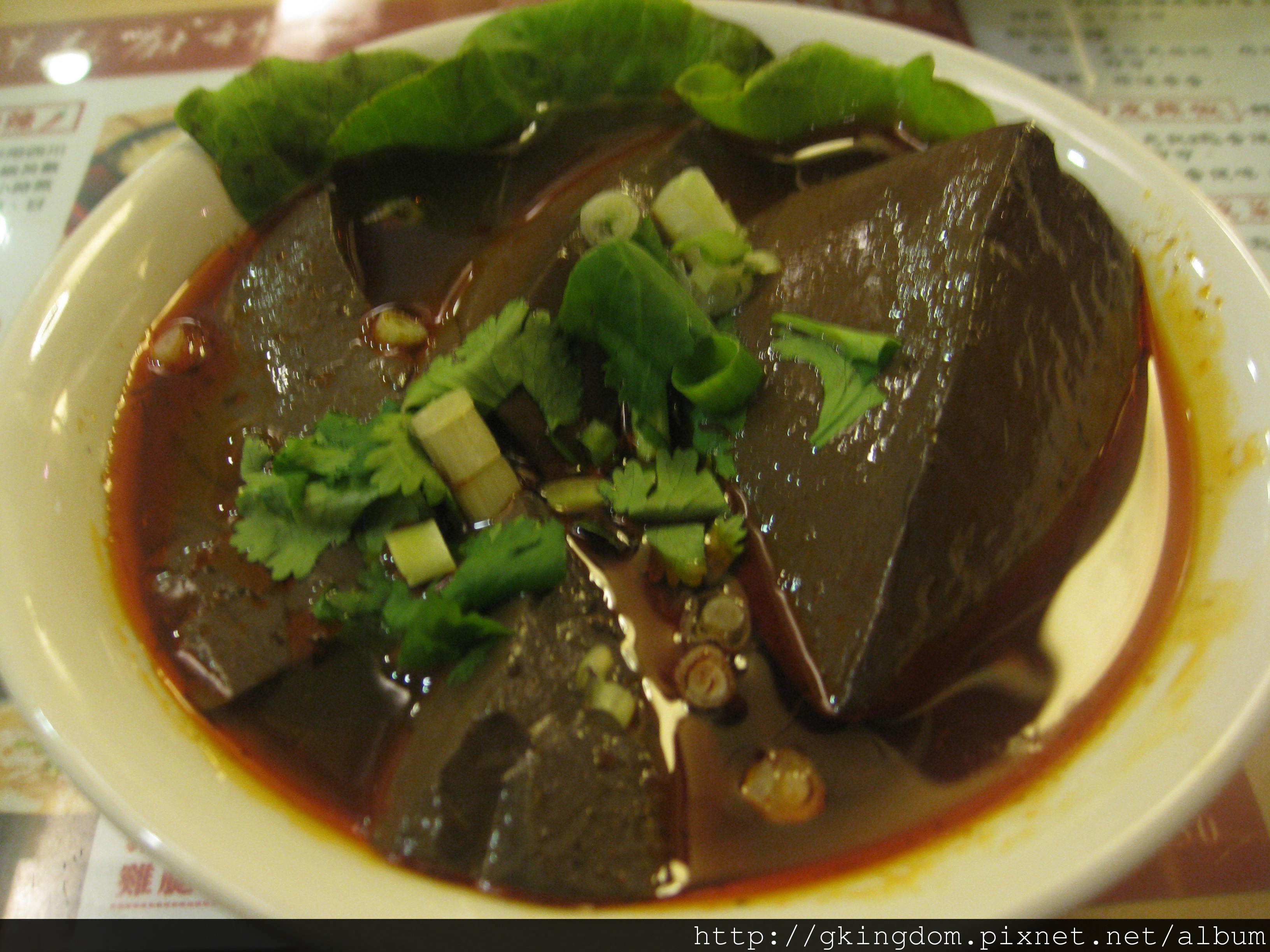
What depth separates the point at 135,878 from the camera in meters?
1.73

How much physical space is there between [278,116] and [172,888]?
1.89 meters

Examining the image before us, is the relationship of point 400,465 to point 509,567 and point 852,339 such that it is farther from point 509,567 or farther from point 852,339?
point 852,339

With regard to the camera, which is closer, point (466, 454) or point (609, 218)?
point (466, 454)

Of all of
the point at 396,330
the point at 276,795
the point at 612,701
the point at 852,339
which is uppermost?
the point at 852,339

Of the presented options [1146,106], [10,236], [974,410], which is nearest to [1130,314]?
[974,410]

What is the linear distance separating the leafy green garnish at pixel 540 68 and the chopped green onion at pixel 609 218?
0.60 m

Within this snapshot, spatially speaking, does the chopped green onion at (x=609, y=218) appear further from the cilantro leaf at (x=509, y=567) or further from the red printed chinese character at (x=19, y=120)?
the red printed chinese character at (x=19, y=120)

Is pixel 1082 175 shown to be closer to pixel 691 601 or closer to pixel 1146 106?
pixel 1146 106

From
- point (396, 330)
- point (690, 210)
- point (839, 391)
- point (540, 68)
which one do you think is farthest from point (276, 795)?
point (540, 68)

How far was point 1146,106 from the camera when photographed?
10.0ft

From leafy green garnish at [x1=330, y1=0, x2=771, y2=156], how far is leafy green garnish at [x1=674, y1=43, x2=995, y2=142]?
11cm

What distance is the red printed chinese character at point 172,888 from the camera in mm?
1703

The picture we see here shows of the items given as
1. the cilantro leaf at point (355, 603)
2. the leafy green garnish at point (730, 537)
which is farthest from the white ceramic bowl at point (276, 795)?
the leafy green garnish at point (730, 537)

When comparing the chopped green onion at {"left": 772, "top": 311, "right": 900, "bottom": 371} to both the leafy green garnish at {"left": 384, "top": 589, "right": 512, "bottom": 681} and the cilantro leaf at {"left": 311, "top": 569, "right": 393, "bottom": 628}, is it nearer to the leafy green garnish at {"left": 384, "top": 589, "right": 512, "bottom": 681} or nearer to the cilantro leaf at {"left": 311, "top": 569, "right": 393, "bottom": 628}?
the leafy green garnish at {"left": 384, "top": 589, "right": 512, "bottom": 681}
